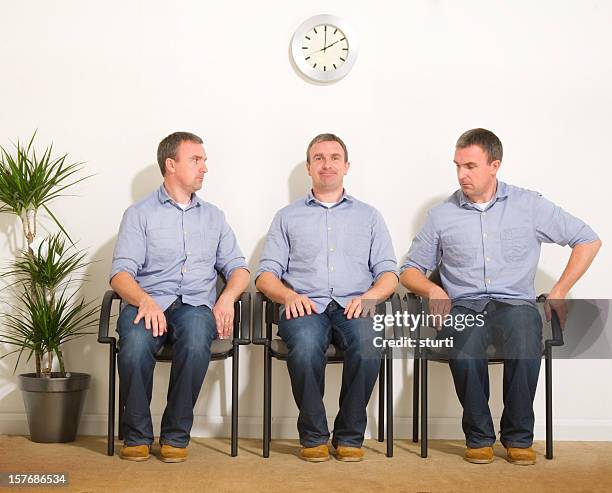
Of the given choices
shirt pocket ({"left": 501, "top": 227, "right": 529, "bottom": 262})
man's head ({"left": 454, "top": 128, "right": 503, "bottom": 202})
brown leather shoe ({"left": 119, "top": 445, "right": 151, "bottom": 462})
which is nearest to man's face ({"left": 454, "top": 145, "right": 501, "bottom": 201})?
man's head ({"left": 454, "top": 128, "right": 503, "bottom": 202})

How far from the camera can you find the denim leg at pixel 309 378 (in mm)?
3184

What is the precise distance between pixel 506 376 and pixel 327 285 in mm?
836

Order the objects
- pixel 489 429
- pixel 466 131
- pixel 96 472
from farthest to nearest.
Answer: pixel 466 131
pixel 489 429
pixel 96 472

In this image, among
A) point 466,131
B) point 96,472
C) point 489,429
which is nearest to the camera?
point 96,472

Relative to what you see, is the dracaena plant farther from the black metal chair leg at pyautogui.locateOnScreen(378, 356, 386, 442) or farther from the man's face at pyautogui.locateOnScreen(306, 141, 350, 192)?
the black metal chair leg at pyautogui.locateOnScreen(378, 356, 386, 442)

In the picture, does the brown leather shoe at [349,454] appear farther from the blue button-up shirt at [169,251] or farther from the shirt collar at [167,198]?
the shirt collar at [167,198]

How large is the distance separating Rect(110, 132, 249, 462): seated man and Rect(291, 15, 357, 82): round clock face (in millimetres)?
693

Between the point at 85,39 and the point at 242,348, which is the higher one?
the point at 85,39

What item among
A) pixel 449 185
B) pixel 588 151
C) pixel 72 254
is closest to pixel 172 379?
pixel 72 254

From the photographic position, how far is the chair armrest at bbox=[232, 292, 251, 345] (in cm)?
328

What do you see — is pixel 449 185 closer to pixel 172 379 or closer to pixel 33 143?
pixel 172 379

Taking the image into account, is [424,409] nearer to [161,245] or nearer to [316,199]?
[316,199]

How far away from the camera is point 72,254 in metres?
3.91

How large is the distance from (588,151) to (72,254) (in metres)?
2.54
